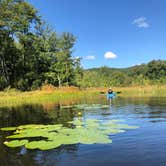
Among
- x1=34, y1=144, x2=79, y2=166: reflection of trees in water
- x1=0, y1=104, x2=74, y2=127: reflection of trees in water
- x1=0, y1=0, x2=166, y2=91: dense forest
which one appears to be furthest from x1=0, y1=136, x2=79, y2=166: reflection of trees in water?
x1=0, y1=0, x2=166, y2=91: dense forest

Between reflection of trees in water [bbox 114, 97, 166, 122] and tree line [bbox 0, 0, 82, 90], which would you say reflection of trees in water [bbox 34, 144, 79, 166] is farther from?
tree line [bbox 0, 0, 82, 90]

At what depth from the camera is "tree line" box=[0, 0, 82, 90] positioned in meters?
48.8

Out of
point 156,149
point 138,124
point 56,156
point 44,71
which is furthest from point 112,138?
point 44,71

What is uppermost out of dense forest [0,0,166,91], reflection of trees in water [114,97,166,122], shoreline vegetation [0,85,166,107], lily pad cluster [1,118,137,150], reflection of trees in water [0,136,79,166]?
dense forest [0,0,166,91]

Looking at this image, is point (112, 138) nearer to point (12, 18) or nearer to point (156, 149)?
point (156, 149)

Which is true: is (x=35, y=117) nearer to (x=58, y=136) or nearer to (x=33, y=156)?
(x=58, y=136)

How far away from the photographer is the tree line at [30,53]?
48844 millimetres

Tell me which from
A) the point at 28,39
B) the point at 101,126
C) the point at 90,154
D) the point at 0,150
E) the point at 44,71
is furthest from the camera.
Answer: the point at 44,71

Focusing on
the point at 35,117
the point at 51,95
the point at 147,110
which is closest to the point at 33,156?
the point at 35,117

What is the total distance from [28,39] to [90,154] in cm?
4540

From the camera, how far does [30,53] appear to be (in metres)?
53.0

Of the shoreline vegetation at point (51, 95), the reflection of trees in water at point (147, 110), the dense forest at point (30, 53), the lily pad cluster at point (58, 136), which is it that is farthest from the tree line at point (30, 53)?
the lily pad cluster at point (58, 136)

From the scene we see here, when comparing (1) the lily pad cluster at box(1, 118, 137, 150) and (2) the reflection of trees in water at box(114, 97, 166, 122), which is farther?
(2) the reflection of trees in water at box(114, 97, 166, 122)

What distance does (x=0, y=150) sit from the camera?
9914mm
